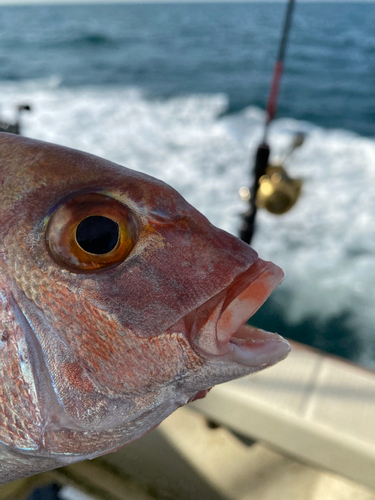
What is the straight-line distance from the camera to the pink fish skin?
0.55 m

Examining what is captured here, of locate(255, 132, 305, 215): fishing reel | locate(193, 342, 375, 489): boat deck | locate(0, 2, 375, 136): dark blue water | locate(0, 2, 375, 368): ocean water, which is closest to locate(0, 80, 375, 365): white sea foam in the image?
locate(0, 2, 375, 368): ocean water

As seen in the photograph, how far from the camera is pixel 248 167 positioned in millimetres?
6309

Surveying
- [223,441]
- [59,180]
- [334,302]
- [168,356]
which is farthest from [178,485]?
[334,302]

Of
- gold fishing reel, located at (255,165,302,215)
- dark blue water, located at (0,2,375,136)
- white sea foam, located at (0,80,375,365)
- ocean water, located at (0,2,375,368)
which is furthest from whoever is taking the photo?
dark blue water, located at (0,2,375,136)

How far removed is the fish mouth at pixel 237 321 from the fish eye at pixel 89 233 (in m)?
0.15

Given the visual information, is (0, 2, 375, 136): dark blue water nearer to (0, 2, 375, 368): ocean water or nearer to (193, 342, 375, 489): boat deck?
(0, 2, 375, 368): ocean water

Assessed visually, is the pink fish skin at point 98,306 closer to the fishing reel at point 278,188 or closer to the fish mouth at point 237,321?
the fish mouth at point 237,321

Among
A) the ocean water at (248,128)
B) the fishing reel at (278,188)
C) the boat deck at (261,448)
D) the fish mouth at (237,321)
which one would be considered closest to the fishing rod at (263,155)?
the fishing reel at (278,188)

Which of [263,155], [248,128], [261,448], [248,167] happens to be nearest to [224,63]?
[248,128]

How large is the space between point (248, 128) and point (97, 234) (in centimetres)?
772

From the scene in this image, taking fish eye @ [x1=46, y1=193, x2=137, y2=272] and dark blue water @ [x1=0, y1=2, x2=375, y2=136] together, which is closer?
fish eye @ [x1=46, y1=193, x2=137, y2=272]

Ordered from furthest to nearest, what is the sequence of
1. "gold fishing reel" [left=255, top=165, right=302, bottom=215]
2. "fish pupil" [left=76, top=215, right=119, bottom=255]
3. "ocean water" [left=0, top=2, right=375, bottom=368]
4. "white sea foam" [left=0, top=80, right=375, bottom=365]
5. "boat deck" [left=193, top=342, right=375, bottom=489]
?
"white sea foam" [left=0, top=80, right=375, bottom=365] < "ocean water" [left=0, top=2, right=375, bottom=368] < "gold fishing reel" [left=255, top=165, right=302, bottom=215] < "boat deck" [left=193, top=342, right=375, bottom=489] < "fish pupil" [left=76, top=215, right=119, bottom=255]

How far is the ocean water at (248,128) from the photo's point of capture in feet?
13.7

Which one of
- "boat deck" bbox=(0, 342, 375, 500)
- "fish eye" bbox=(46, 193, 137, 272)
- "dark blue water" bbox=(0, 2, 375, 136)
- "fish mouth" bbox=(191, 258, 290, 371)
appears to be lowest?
"boat deck" bbox=(0, 342, 375, 500)
